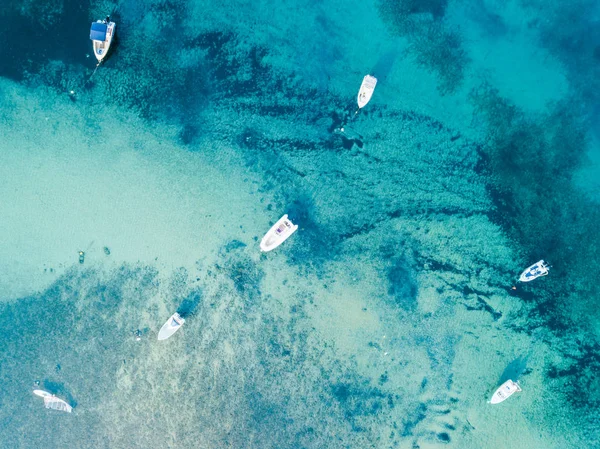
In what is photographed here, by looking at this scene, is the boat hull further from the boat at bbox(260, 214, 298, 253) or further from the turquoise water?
the boat at bbox(260, 214, 298, 253)

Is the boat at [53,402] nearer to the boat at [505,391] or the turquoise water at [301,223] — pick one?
the turquoise water at [301,223]

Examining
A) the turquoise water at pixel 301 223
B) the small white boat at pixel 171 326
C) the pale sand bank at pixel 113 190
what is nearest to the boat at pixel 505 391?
the turquoise water at pixel 301 223

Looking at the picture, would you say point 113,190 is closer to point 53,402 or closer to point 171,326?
point 171,326

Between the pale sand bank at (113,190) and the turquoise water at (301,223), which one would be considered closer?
the turquoise water at (301,223)

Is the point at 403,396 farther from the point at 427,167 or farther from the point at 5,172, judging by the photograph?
the point at 5,172

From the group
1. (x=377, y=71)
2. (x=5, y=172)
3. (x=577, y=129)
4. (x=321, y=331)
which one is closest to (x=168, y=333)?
(x=321, y=331)

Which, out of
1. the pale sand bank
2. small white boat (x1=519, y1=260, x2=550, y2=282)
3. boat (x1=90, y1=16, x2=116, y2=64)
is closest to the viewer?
boat (x1=90, y1=16, x2=116, y2=64)

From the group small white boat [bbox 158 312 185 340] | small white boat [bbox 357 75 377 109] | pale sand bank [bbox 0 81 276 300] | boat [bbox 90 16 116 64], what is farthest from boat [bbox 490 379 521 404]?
boat [bbox 90 16 116 64]
